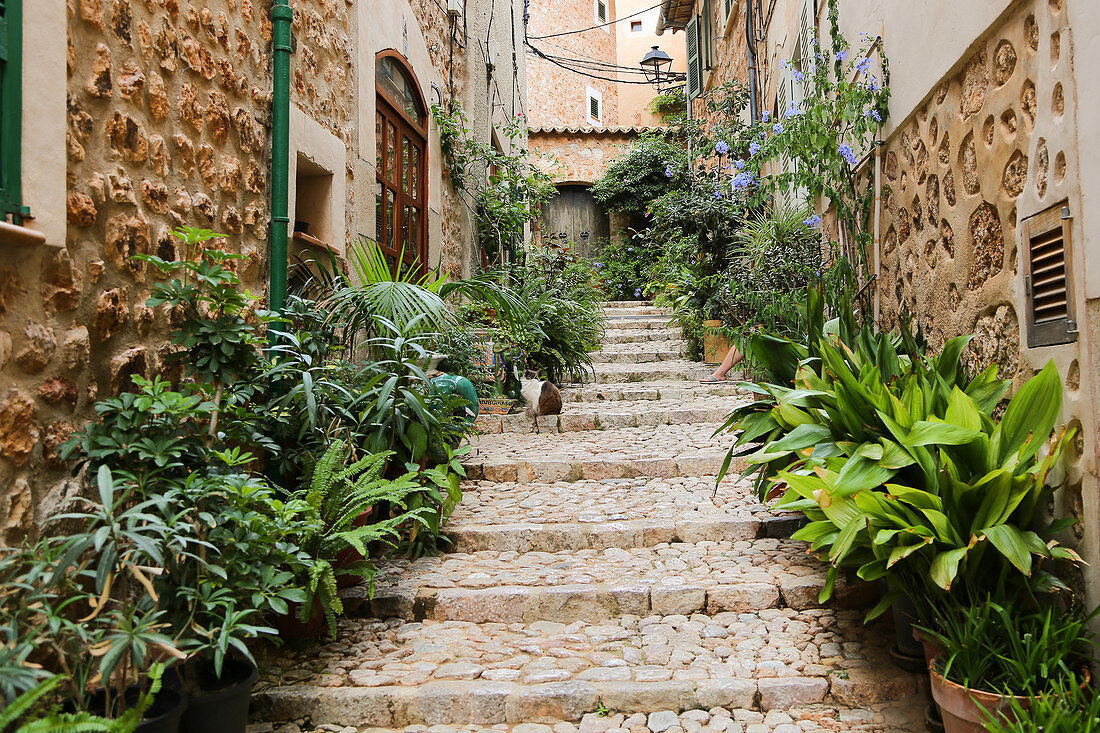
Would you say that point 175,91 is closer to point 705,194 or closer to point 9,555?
point 9,555

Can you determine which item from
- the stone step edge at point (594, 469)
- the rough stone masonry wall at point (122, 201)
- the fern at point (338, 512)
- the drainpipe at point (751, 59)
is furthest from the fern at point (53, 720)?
the drainpipe at point (751, 59)

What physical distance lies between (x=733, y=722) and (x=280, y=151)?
2817 mm

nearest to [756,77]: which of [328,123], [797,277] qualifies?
[797,277]

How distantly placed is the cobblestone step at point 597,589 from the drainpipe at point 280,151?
1.29m

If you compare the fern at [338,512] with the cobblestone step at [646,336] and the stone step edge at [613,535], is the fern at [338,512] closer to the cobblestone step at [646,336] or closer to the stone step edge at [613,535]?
the stone step edge at [613,535]

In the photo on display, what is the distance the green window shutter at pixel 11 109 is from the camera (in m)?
1.79

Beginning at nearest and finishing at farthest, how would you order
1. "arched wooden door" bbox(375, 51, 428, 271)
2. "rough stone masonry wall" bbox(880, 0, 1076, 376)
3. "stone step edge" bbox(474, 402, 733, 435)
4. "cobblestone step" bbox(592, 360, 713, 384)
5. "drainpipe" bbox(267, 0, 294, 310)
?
"rough stone masonry wall" bbox(880, 0, 1076, 376) → "drainpipe" bbox(267, 0, 294, 310) → "arched wooden door" bbox(375, 51, 428, 271) → "stone step edge" bbox(474, 402, 733, 435) → "cobblestone step" bbox(592, 360, 713, 384)

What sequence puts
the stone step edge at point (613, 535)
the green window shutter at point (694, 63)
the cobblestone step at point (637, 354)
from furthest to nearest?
1. the green window shutter at point (694, 63)
2. the cobblestone step at point (637, 354)
3. the stone step edge at point (613, 535)

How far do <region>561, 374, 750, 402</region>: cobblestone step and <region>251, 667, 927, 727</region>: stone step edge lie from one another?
3731 mm

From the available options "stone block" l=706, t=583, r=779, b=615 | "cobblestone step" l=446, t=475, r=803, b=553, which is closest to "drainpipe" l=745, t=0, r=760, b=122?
"cobblestone step" l=446, t=475, r=803, b=553

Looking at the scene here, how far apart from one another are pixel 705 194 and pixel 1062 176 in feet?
18.9

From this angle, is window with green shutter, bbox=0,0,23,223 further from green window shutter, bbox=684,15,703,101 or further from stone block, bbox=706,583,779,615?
green window shutter, bbox=684,15,703,101

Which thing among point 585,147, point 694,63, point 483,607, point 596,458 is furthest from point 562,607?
point 585,147

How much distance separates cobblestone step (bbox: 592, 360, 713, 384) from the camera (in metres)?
6.95
